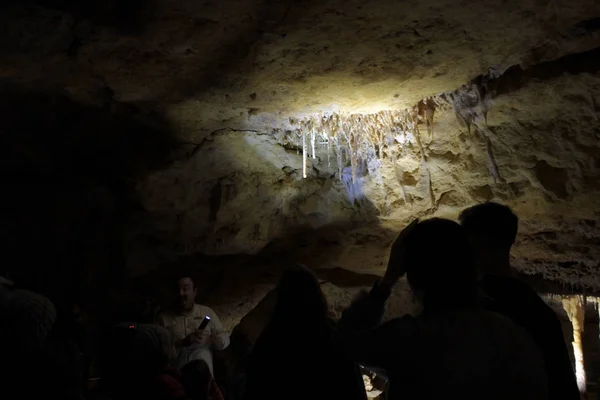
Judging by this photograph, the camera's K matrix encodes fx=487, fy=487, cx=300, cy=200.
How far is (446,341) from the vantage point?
140 centimetres

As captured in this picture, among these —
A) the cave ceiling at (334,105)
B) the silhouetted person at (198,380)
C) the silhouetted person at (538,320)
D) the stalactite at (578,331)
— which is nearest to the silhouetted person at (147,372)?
the silhouetted person at (198,380)

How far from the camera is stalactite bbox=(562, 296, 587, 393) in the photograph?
24.7 ft

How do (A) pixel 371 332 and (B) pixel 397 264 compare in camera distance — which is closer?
(A) pixel 371 332

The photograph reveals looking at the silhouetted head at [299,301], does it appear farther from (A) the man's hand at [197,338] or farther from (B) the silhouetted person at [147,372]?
(A) the man's hand at [197,338]

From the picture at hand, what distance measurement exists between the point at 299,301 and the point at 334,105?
2.79m

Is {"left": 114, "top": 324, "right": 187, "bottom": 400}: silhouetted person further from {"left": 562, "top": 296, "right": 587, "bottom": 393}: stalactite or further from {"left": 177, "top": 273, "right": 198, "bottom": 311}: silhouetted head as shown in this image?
{"left": 562, "top": 296, "right": 587, "bottom": 393}: stalactite

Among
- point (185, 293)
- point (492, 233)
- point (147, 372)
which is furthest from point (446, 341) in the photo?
point (185, 293)

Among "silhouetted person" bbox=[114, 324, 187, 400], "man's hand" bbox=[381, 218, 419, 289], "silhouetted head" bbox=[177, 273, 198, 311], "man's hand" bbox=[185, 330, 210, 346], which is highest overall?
"man's hand" bbox=[381, 218, 419, 289]

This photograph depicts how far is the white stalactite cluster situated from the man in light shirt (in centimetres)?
167

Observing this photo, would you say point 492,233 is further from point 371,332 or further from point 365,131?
point 365,131

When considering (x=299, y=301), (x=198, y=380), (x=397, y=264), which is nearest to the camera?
(x=397, y=264)

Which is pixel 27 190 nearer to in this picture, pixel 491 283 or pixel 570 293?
pixel 491 283

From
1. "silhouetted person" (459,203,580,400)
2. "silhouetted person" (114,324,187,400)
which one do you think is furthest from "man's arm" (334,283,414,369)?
"silhouetted person" (114,324,187,400)

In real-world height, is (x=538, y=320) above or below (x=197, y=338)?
above
